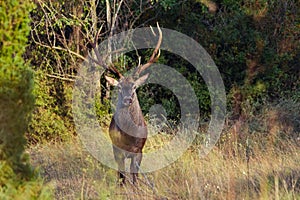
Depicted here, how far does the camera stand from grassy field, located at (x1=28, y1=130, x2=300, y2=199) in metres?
6.18

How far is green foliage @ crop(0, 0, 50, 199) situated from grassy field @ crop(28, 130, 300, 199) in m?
0.84

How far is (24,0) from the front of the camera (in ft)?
16.6

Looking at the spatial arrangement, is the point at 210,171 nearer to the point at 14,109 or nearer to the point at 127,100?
the point at 127,100

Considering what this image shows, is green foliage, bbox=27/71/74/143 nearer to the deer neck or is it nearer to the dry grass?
the dry grass

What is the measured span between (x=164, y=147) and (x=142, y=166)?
3.17 ft

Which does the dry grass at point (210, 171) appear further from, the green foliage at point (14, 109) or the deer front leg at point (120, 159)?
the green foliage at point (14, 109)

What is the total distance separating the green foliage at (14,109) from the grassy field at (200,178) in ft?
2.75

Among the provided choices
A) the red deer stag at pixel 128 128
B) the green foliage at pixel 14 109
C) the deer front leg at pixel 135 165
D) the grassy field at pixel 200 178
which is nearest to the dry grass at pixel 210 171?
the grassy field at pixel 200 178

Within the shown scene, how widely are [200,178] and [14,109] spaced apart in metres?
3.01

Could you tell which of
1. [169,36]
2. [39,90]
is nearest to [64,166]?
[39,90]

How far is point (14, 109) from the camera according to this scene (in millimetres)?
4727

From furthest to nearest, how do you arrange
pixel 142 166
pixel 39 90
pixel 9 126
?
pixel 39 90 → pixel 142 166 → pixel 9 126

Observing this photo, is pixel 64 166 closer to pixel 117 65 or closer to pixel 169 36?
pixel 117 65

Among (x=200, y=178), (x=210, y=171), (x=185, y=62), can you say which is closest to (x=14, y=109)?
(x=200, y=178)
